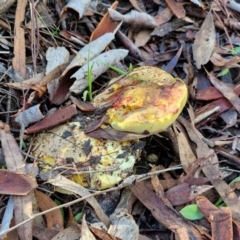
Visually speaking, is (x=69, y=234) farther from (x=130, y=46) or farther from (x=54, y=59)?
(x=130, y=46)

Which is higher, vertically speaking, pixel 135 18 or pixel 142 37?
pixel 135 18

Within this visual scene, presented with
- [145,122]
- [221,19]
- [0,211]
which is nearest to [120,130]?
[145,122]

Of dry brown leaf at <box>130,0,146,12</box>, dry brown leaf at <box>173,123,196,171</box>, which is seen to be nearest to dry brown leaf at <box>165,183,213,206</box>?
dry brown leaf at <box>173,123,196,171</box>

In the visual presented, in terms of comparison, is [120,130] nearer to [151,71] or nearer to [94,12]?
[151,71]

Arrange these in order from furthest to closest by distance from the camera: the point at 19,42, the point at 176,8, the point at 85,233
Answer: the point at 176,8, the point at 19,42, the point at 85,233

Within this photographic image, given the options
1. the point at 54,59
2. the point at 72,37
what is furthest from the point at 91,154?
the point at 72,37

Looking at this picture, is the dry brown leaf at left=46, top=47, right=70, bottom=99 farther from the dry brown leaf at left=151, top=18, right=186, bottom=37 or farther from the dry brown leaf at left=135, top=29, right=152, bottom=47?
the dry brown leaf at left=151, top=18, right=186, bottom=37

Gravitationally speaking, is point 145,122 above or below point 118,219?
above
